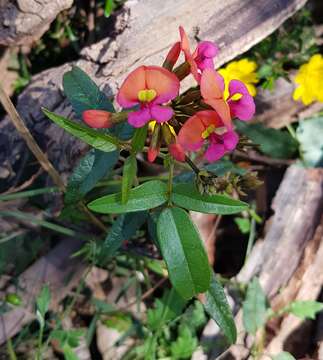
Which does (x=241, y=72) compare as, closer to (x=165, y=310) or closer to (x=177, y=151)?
(x=165, y=310)

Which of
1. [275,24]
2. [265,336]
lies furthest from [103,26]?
[265,336]

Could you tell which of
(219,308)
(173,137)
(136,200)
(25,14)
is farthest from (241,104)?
(25,14)

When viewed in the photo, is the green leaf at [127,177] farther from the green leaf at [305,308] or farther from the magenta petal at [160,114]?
the green leaf at [305,308]

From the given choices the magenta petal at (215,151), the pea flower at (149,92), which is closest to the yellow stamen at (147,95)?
the pea flower at (149,92)

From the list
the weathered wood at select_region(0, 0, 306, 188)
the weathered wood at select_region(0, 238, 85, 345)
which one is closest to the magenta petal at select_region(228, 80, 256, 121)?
the weathered wood at select_region(0, 0, 306, 188)

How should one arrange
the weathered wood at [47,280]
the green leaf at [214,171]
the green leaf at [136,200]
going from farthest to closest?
1. the weathered wood at [47,280]
2. the green leaf at [214,171]
3. the green leaf at [136,200]
